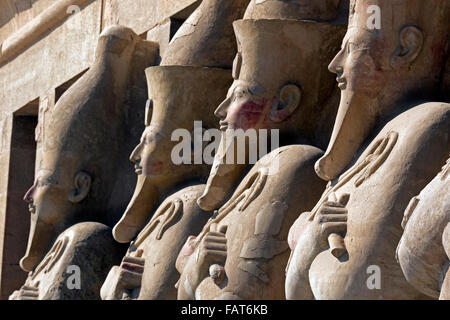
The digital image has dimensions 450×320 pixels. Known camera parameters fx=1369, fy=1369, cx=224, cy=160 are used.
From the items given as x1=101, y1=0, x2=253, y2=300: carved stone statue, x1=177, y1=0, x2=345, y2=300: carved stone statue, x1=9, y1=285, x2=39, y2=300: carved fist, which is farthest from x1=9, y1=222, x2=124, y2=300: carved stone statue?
x1=177, y1=0, x2=345, y2=300: carved stone statue

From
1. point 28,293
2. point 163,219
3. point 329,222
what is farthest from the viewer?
point 28,293

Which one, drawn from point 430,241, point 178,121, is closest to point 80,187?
point 178,121

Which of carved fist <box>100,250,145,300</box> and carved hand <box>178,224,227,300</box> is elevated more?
carved hand <box>178,224,227,300</box>

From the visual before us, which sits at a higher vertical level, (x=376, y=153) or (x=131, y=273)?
(x=376, y=153)

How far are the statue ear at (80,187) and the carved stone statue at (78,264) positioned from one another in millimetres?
264

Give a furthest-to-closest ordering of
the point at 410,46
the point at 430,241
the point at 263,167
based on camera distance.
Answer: the point at 263,167, the point at 410,46, the point at 430,241

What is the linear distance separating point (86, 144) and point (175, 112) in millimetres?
1261

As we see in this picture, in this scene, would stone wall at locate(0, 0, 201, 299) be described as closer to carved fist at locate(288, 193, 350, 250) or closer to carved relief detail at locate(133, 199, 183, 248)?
carved relief detail at locate(133, 199, 183, 248)

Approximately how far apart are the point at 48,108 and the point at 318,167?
5.21 metres

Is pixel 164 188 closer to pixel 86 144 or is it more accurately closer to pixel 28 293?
pixel 86 144

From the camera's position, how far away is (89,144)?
8.90 metres

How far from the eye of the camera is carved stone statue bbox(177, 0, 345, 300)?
21.6ft

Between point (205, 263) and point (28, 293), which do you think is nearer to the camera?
point (205, 263)

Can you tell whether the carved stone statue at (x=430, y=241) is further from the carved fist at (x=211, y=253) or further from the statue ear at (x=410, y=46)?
the carved fist at (x=211, y=253)
